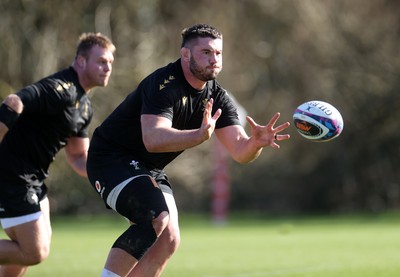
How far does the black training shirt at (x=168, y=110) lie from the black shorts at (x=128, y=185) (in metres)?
0.11

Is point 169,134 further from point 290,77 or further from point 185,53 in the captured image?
point 290,77

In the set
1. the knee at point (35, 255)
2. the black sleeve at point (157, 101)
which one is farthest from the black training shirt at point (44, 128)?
the black sleeve at point (157, 101)

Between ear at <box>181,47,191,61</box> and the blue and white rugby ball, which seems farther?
the blue and white rugby ball

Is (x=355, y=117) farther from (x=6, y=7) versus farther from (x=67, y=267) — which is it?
(x=67, y=267)

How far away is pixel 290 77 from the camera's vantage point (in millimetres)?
27359

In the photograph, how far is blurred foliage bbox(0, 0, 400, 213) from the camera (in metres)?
22.3

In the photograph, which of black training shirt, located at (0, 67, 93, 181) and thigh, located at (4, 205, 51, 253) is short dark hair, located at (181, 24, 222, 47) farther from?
thigh, located at (4, 205, 51, 253)

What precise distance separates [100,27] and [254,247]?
1072cm

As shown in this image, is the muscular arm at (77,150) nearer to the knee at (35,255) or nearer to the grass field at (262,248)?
the knee at (35,255)

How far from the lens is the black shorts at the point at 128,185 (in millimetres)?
6965

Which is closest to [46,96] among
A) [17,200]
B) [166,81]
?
[17,200]

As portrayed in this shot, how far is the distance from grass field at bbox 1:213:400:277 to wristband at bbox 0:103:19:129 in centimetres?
270

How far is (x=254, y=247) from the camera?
13.9 m

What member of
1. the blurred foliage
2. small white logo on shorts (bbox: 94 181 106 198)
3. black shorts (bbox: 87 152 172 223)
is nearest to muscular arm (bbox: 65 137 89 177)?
black shorts (bbox: 87 152 172 223)
